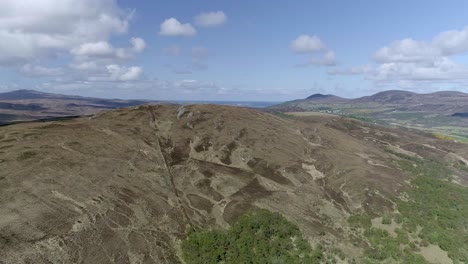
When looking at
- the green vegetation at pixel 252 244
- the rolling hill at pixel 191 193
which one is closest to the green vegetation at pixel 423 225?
the rolling hill at pixel 191 193

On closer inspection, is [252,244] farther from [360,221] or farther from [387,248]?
[360,221]

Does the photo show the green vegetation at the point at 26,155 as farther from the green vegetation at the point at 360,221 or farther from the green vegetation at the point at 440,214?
the green vegetation at the point at 440,214

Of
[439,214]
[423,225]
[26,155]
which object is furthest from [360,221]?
[26,155]

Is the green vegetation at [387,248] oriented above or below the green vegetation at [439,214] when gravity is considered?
below

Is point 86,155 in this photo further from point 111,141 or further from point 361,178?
point 361,178

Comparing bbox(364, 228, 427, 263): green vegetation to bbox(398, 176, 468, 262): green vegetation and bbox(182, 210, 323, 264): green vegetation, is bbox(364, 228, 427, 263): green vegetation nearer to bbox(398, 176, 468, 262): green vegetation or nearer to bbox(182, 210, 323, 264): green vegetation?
bbox(398, 176, 468, 262): green vegetation

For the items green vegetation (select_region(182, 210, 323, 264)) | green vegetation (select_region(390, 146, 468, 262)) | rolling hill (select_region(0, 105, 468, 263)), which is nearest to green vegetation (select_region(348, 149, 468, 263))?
green vegetation (select_region(390, 146, 468, 262))
